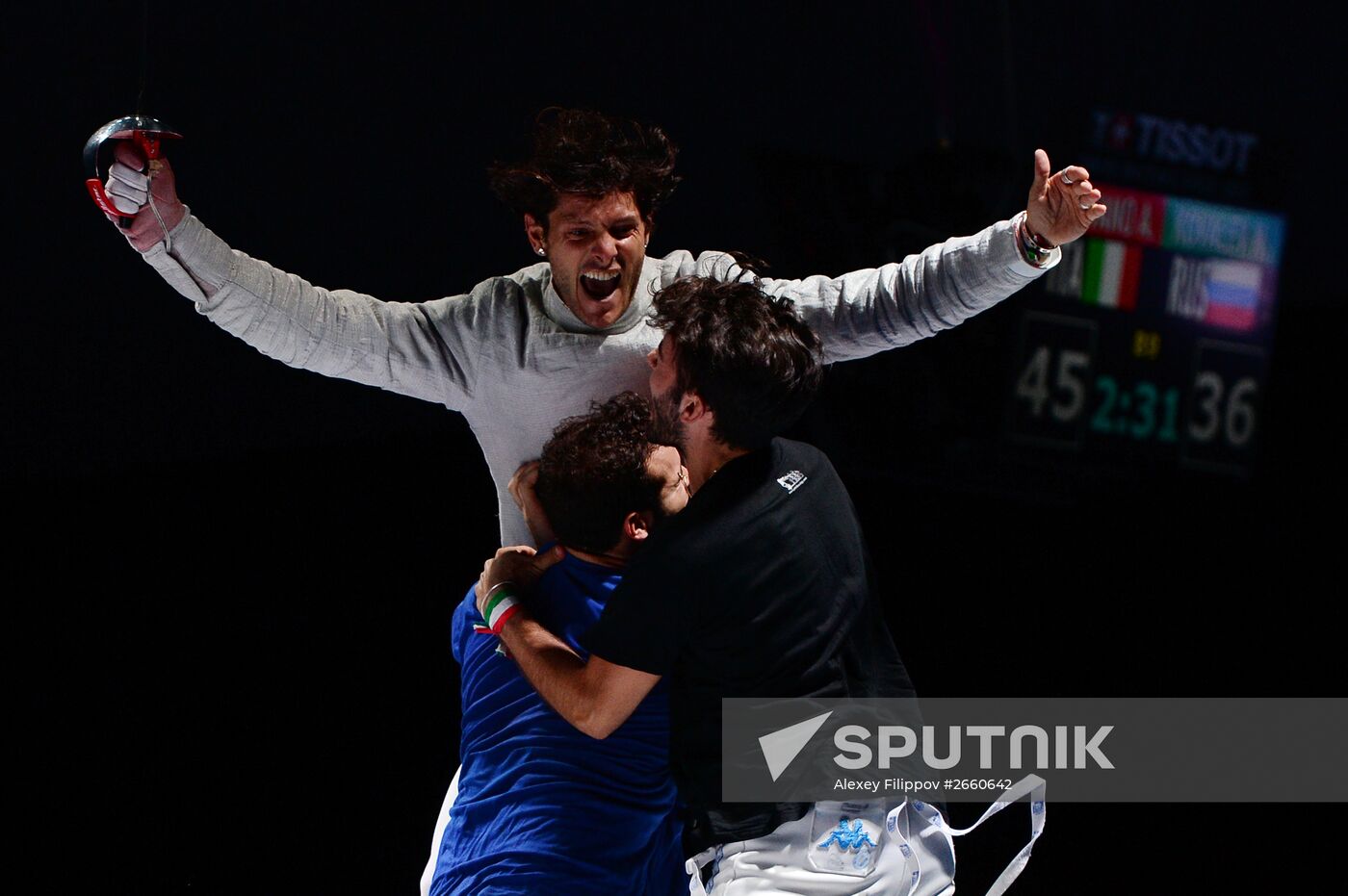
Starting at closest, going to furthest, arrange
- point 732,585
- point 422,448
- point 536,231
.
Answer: point 732,585, point 536,231, point 422,448

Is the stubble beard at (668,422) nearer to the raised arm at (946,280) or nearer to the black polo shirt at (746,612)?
the black polo shirt at (746,612)

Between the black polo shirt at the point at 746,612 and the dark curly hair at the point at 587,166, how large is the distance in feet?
1.44

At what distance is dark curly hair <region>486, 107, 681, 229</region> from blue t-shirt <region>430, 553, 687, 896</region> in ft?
1.56

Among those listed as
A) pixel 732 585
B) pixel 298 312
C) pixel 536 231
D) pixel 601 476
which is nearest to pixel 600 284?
pixel 536 231

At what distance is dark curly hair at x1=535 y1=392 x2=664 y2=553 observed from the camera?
6.97 ft

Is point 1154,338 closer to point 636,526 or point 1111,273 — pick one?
point 1111,273

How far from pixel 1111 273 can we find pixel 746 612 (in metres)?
2.59

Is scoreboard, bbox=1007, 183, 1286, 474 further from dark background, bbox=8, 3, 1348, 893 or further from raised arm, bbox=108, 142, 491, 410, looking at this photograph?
raised arm, bbox=108, 142, 491, 410

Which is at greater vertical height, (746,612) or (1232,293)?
(1232,293)

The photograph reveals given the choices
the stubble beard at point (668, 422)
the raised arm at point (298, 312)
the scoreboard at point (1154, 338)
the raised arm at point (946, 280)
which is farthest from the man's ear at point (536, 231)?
the scoreboard at point (1154, 338)

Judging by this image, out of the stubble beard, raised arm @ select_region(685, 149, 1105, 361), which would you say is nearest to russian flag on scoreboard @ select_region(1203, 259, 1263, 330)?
raised arm @ select_region(685, 149, 1105, 361)

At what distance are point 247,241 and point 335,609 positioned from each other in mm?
Result: 823

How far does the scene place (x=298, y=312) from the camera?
212cm

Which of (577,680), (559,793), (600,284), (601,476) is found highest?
(600,284)
